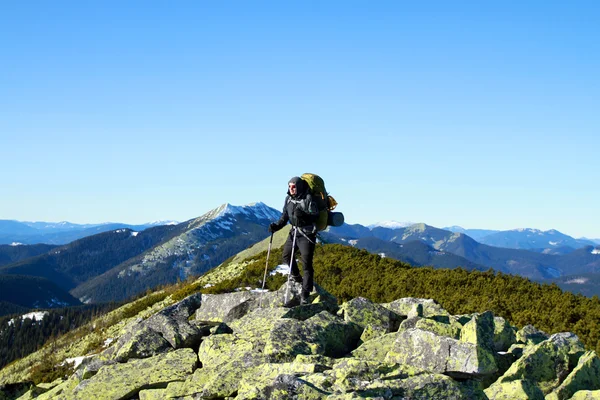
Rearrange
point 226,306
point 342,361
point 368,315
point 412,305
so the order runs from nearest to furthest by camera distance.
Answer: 1. point 342,361
2. point 368,315
3. point 412,305
4. point 226,306

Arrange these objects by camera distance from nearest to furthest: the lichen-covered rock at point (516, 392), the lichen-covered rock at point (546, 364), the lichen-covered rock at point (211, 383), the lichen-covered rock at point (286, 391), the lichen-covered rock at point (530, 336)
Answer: the lichen-covered rock at point (286, 391), the lichen-covered rock at point (516, 392), the lichen-covered rock at point (211, 383), the lichen-covered rock at point (546, 364), the lichen-covered rock at point (530, 336)

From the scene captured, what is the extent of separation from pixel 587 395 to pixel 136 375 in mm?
9511

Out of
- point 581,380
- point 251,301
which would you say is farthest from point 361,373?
point 251,301

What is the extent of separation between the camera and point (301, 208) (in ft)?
53.2

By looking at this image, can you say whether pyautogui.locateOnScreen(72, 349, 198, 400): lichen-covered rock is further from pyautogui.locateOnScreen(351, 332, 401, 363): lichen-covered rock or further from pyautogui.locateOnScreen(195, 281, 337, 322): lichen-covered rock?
pyautogui.locateOnScreen(351, 332, 401, 363): lichen-covered rock

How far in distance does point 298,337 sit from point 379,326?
2.82 meters

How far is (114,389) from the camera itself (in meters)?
11.6

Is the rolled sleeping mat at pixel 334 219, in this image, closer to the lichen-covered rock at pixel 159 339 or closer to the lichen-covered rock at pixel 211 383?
the lichen-covered rock at pixel 159 339

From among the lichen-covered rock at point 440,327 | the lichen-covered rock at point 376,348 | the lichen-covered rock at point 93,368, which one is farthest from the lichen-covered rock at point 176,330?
the lichen-covered rock at point 440,327

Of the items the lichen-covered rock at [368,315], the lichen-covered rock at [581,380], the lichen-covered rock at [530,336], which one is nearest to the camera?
the lichen-covered rock at [581,380]

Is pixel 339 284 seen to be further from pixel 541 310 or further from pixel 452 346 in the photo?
pixel 452 346

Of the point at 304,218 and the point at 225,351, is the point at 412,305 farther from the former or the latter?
the point at 225,351

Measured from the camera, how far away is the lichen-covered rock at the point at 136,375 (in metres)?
11.5

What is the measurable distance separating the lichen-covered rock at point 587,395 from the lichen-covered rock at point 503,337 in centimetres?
312
